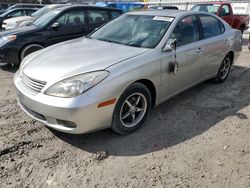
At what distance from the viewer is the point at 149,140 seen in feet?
10.8

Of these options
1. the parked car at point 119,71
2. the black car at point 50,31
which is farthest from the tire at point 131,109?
the black car at point 50,31

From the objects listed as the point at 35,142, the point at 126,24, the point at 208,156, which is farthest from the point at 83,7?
the point at 208,156

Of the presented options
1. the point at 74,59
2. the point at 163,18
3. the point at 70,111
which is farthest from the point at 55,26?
the point at 70,111

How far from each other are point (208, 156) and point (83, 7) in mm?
5752

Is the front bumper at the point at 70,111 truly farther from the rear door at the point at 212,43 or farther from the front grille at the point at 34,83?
the rear door at the point at 212,43

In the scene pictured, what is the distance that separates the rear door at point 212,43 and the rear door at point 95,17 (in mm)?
3639

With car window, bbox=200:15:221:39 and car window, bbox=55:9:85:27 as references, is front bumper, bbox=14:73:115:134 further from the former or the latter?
car window, bbox=55:9:85:27

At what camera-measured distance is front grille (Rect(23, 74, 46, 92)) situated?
2.92 m

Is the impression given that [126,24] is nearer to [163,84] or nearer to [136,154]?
[163,84]

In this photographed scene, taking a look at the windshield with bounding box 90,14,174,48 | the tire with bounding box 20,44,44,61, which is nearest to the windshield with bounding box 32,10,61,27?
the tire with bounding box 20,44,44,61

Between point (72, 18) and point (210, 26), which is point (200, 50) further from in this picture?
point (72, 18)

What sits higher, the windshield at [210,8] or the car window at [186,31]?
the car window at [186,31]

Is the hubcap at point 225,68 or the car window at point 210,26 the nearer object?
the car window at point 210,26

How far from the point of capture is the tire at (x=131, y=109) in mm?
3123
